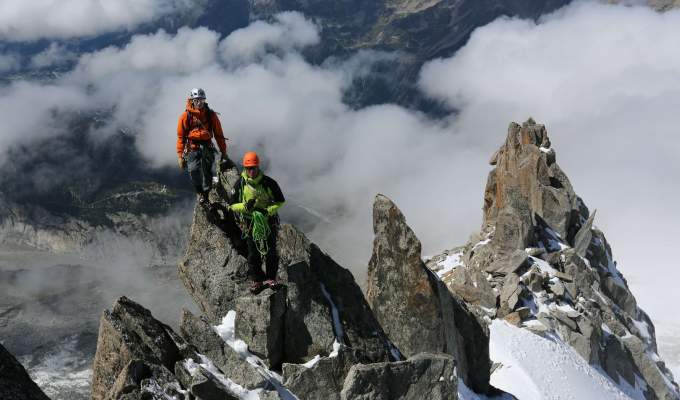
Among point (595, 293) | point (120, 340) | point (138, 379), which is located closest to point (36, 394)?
point (138, 379)

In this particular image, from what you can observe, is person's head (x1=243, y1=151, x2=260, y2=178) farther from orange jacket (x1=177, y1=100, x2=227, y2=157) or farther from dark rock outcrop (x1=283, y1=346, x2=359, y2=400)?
dark rock outcrop (x1=283, y1=346, x2=359, y2=400)

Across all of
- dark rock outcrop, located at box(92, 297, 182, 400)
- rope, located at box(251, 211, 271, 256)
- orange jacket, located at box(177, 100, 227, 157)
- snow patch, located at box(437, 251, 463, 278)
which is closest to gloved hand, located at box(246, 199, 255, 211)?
rope, located at box(251, 211, 271, 256)

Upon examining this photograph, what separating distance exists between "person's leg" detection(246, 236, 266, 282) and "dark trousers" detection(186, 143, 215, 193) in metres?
5.18

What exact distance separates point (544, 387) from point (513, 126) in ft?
168

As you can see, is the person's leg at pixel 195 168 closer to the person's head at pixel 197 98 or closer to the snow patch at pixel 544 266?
the person's head at pixel 197 98

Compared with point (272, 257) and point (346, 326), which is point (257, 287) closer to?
point (272, 257)

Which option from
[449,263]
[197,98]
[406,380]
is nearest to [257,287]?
[406,380]

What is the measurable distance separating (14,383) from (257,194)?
12713 millimetres

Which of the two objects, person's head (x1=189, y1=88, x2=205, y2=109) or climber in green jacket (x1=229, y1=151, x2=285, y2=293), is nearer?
climber in green jacket (x1=229, y1=151, x2=285, y2=293)

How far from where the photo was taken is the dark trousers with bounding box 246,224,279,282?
81.0ft

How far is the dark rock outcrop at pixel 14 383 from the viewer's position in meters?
13.1

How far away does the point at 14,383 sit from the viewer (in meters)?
13.4

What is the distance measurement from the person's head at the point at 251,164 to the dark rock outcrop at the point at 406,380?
9093mm

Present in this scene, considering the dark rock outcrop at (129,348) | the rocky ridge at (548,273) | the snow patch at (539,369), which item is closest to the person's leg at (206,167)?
the dark rock outcrop at (129,348)
